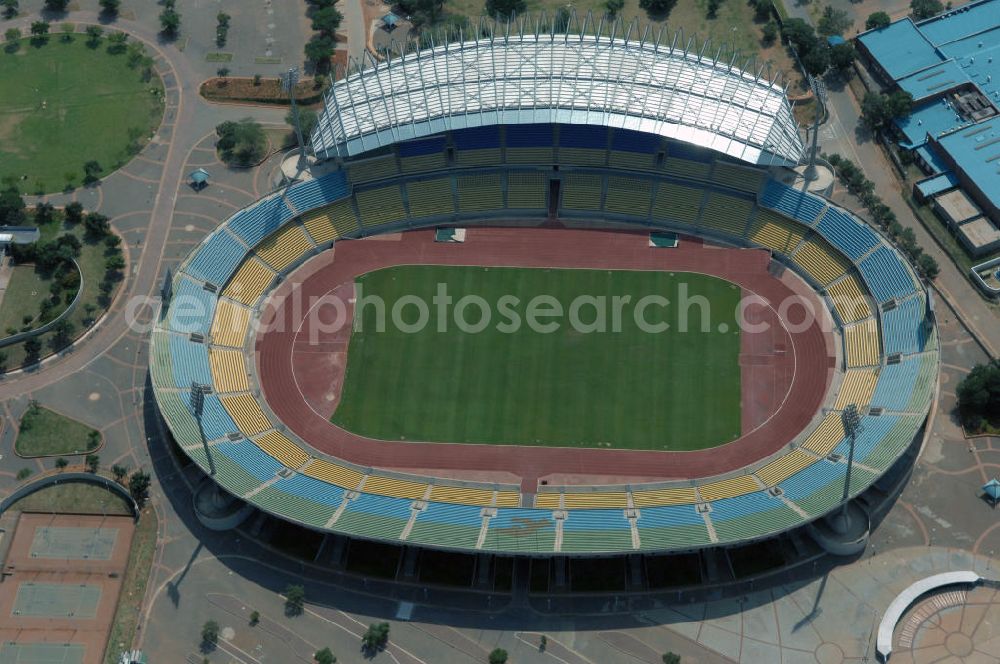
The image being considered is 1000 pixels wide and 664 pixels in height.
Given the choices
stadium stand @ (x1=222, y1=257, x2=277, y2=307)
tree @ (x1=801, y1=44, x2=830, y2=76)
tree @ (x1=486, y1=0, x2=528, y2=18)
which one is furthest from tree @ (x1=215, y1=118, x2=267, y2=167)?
tree @ (x1=801, y1=44, x2=830, y2=76)

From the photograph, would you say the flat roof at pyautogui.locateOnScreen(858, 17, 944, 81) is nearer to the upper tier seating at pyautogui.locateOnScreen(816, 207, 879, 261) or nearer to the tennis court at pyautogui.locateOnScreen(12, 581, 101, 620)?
the upper tier seating at pyautogui.locateOnScreen(816, 207, 879, 261)

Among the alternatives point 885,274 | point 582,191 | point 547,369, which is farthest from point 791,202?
point 547,369

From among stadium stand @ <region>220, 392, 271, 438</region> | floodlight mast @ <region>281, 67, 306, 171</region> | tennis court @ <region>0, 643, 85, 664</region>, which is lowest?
tennis court @ <region>0, 643, 85, 664</region>

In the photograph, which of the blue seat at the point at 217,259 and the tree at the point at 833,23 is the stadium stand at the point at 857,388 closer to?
the tree at the point at 833,23

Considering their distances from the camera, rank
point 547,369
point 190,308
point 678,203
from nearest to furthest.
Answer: point 547,369
point 190,308
point 678,203

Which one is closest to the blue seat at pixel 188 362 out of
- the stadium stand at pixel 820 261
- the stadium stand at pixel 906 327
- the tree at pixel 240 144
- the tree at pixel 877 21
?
the tree at pixel 240 144

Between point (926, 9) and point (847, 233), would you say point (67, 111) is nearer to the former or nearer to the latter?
point (847, 233)
